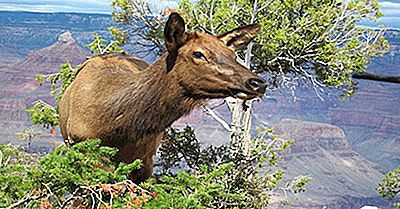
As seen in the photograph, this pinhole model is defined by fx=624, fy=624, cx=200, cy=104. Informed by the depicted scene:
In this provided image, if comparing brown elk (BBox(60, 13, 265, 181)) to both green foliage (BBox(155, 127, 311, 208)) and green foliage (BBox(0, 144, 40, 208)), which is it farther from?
green foliage (BBox(155, 127, 311, 208))

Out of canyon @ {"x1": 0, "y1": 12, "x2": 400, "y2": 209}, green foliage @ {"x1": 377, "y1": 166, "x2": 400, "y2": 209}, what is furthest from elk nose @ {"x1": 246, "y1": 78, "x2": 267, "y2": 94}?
canyon @ {"x1": 0, "y1": 12, "x2": 400, "y2": 209}

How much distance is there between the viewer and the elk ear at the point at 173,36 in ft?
15.3

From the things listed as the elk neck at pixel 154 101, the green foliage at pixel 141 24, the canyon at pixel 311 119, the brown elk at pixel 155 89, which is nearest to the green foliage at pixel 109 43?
the green foliage at pixel 141 24

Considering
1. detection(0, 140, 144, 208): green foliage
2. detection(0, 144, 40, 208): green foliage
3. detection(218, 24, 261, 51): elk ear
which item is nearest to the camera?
detection(0, 140, 144, 208): green foliage

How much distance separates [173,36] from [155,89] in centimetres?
46

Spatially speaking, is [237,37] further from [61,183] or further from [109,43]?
[109,43]

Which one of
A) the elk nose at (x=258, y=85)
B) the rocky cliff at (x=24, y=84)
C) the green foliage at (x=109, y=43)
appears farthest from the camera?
the rocky cliff at (x=24, y=84)

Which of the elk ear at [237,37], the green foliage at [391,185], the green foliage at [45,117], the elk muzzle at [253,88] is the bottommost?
the elk muzzle at [253,88]

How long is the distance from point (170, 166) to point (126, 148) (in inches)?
172

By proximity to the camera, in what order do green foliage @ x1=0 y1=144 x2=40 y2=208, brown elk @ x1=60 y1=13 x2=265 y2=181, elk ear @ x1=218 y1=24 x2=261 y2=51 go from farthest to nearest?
elk ear @ x1=218 y1=24 x2=261 y2=51, brown elk @ x1=60 y1=13 x2=265 y2=181, green foliage @ x1=0 y1=144 x2=40 y2=208

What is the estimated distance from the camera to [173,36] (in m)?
4.77

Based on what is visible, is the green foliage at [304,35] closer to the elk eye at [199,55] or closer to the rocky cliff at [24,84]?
the elk eye at [199,55]

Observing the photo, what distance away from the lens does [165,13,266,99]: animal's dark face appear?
4449 mm

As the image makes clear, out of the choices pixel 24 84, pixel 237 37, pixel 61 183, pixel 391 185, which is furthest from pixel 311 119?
pixel 61 183
